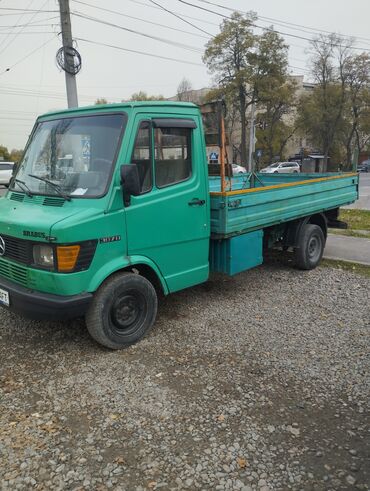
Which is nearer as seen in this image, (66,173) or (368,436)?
(368,436)

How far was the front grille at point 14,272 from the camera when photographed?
3.88 meters

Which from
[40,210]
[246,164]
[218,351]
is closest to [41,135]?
[40,210]

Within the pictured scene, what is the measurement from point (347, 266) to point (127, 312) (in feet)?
14.6

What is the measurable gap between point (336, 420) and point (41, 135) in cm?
399

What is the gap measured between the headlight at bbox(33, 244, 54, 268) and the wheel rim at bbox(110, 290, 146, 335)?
28.8 inches

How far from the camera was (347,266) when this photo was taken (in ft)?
23.5

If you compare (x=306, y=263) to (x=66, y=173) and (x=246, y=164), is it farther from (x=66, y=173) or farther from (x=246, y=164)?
(x=246, y=164)

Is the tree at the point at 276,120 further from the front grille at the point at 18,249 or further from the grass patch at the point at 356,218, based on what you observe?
the front grille at the point at 18,249

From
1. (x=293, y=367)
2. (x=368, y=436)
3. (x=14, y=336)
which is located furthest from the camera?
(x=14, y=336)

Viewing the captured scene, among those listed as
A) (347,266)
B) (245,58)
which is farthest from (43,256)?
(245,58)

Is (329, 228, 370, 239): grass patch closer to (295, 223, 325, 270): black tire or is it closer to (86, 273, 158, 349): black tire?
(295, 223, 325, 270): black tire

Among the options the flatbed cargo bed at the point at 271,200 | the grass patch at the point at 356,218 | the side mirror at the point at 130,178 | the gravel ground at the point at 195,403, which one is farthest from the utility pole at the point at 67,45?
the side mirror at the point at 130,178

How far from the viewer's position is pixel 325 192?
6.94 meters

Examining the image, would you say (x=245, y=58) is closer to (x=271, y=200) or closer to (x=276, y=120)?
(x=276, y=120)
